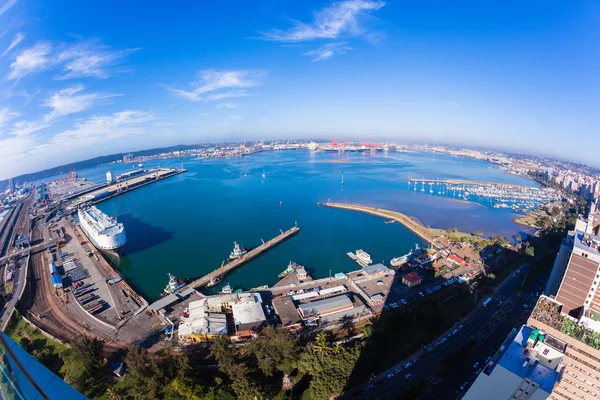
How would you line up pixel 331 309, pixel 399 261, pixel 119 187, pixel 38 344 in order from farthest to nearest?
pixel 119 187 → pixel 399 261 → pixel 331 309 → pixel 38 344

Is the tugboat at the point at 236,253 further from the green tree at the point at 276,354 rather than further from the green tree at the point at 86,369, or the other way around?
the green tree at the point at 276,354

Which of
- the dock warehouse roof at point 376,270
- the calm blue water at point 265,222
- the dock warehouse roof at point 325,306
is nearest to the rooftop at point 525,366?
the dock warehouse roof at point 325,306

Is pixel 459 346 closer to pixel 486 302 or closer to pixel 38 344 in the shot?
pixel 486 302

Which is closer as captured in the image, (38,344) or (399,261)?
(38,344)

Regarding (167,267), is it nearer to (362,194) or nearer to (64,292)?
(64,292)

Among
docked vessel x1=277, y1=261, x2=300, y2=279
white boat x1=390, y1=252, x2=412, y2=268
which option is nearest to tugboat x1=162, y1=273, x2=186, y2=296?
A: docked vessel x1=277, y1=261, x2=300, y2=279

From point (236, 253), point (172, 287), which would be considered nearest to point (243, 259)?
point (236, 253)
